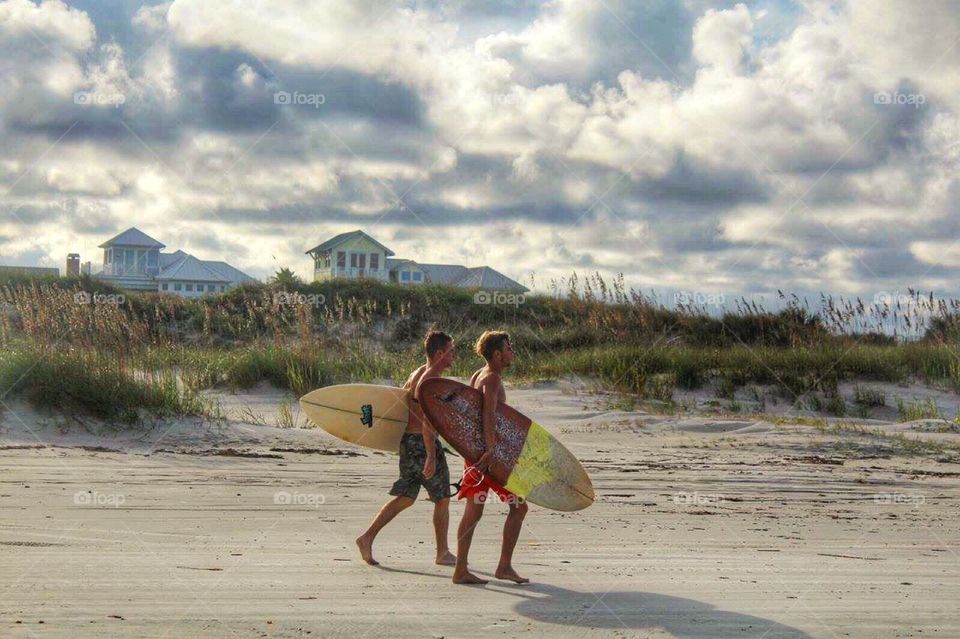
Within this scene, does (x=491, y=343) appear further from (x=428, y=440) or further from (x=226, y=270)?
(x=226, y=270)

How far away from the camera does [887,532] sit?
325 inches

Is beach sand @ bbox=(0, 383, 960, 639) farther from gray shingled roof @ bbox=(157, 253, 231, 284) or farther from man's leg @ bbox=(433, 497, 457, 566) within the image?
gray shingled roof @ bbox=(157, 253, 231, 284)

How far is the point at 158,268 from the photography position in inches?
2397

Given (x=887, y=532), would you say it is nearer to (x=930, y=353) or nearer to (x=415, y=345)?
(x=930, y=353)

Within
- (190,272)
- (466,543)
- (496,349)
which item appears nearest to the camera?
(466,543)

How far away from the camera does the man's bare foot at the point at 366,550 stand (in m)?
6.72

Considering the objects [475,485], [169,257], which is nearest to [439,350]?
[475,485]

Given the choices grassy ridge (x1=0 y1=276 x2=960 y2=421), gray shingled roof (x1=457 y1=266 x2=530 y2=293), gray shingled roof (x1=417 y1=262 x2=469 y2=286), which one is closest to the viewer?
grassy ridge (x1=0 y1=276 x2=960 y2=421)

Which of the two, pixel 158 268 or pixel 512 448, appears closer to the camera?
pixel 512 448

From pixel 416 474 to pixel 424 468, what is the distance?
0.36 feet

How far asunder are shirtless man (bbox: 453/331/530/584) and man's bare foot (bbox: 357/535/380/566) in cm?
59

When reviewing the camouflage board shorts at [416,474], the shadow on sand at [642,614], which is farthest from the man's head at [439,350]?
the shadow on sand at [642,614]

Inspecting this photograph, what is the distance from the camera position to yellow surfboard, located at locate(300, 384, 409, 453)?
7297mm

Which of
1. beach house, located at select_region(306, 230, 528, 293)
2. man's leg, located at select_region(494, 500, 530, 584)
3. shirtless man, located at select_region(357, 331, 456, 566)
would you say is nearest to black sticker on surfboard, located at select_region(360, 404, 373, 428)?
shirtless man, located at select_region(357, 331, 456, 566)
